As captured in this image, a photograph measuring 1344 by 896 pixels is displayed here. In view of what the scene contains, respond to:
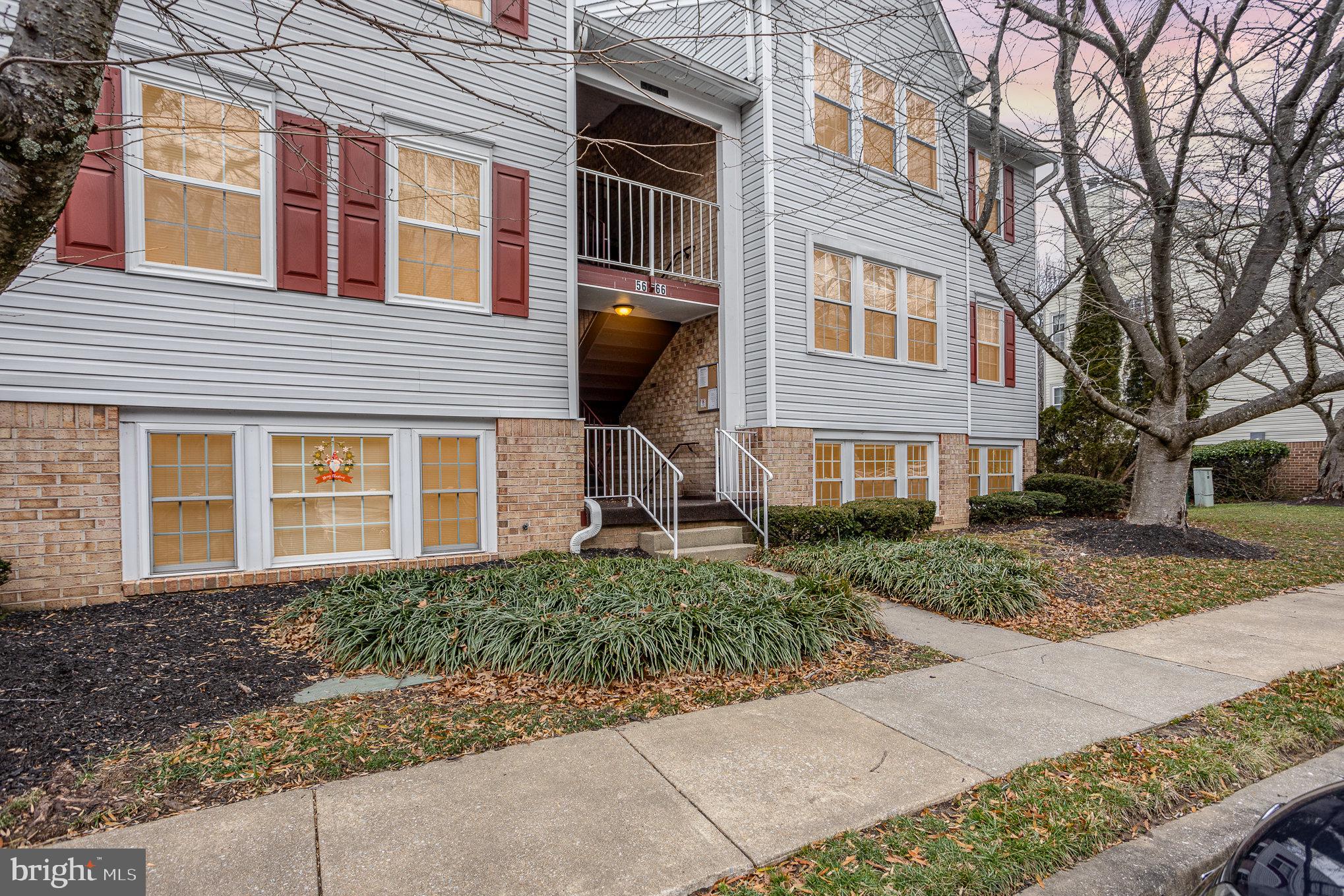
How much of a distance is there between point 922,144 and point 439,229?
26.3 feet

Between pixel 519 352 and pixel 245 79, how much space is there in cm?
334

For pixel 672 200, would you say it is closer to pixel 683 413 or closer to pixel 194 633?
pixel 683 413

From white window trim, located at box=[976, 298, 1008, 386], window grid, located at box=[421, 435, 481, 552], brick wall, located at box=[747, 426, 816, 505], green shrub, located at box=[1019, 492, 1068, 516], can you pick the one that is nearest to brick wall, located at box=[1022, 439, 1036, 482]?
green shrub, located at box=[1019, 492, 1068, 516]

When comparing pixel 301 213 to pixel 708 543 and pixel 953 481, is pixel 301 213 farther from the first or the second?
pixel 953 481

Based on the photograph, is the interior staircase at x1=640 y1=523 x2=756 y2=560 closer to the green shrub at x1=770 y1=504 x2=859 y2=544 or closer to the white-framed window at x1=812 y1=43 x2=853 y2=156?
the green shrub at x1=770 y1=504 x2=859 y2=544

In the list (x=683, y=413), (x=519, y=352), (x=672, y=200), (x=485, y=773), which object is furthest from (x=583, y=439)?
(x=485, y=773)

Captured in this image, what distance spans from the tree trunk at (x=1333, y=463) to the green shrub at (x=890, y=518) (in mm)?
13853

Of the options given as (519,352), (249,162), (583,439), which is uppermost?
(249,162)

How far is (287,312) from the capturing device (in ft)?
19.9

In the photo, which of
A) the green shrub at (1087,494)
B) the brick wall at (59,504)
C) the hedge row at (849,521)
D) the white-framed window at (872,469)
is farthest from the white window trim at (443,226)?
the green shrub at (1087,494)

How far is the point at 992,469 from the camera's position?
12469 millimetres

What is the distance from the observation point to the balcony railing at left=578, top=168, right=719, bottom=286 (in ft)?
28.9

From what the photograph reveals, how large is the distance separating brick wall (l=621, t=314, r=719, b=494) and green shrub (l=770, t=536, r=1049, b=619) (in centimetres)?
243

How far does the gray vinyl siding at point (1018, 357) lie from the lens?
39.4 ft
